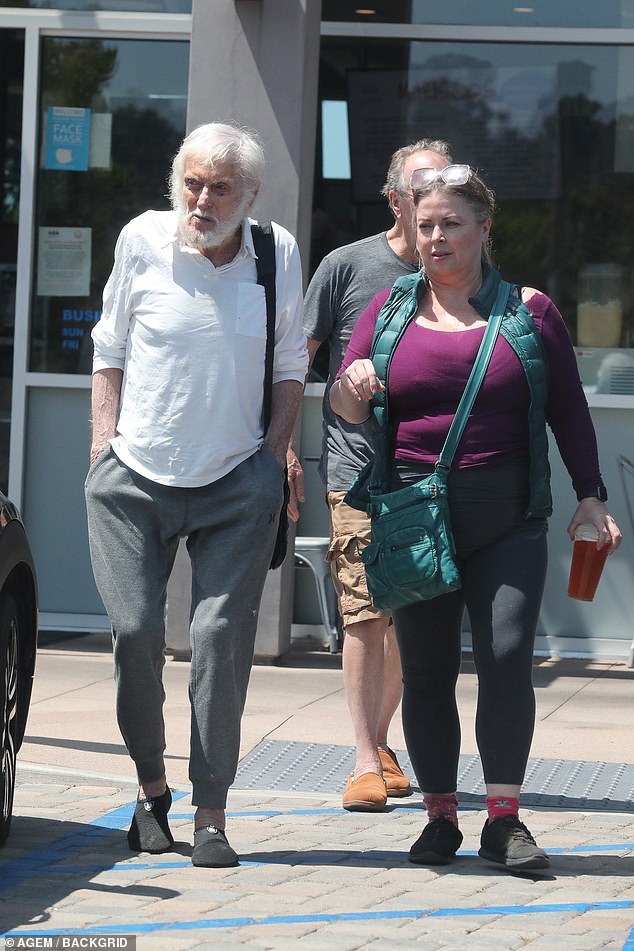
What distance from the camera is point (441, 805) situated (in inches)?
186

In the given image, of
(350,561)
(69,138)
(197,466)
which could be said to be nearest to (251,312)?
(197,466)

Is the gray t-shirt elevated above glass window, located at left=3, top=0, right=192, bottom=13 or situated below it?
below

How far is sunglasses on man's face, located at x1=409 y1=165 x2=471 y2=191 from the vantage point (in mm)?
4562

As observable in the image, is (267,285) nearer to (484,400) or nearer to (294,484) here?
(484,400)

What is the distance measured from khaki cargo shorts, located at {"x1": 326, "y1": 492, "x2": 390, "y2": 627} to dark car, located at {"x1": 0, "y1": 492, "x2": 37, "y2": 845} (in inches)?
43.7

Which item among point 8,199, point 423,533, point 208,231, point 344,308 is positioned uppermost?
point 8,199

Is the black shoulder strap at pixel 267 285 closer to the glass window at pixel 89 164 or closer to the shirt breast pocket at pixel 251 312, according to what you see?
the shirt breast pocket at pixel 251 312

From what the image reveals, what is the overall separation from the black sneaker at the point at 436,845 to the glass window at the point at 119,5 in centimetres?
582

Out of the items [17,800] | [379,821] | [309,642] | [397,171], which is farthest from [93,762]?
[309,642]

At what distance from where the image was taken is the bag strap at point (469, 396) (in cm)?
448

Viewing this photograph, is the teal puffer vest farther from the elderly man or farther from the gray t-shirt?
the gray t-shirt

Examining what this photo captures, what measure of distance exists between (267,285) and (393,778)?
1888 millimetres

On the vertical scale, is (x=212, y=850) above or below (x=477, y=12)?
below

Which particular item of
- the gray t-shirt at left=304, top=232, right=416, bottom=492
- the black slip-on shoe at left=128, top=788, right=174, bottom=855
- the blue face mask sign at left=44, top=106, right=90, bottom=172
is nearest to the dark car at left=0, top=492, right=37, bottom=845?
the black slip-on shoe at left=128, top=788, right=174, bottom=855
